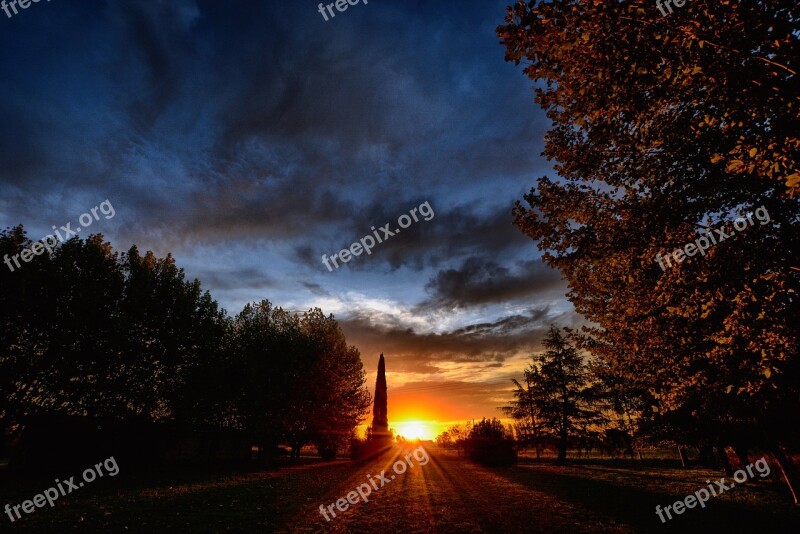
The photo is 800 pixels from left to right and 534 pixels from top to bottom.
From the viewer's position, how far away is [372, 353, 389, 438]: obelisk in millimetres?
53341

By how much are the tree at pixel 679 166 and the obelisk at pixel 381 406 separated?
48.5 m

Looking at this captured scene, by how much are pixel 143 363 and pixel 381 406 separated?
40056 millimetres

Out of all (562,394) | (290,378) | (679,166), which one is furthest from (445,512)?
(562,394)

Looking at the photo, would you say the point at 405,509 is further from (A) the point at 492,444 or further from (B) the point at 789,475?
(A) the point at 492,444

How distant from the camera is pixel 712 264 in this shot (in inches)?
249

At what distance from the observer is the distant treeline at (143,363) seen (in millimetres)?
18812

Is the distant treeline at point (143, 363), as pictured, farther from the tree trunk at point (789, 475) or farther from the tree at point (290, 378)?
the tree trunk at point (789, 475)

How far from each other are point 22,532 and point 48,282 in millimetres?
15519

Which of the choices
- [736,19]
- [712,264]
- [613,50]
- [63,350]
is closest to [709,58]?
[736,19]

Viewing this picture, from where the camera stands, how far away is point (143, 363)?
22297 millimetres

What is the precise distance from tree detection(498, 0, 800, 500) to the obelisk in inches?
1908

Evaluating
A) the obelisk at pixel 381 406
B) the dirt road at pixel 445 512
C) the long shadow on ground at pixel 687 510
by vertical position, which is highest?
the obelisk at pixel 381 406

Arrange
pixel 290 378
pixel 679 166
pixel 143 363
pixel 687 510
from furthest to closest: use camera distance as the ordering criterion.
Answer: pixel 290 378
pixel 143 363
pixel 687 510
pixel 679 166

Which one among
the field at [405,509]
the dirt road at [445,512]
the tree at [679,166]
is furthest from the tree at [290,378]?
the tree at [679,166]
